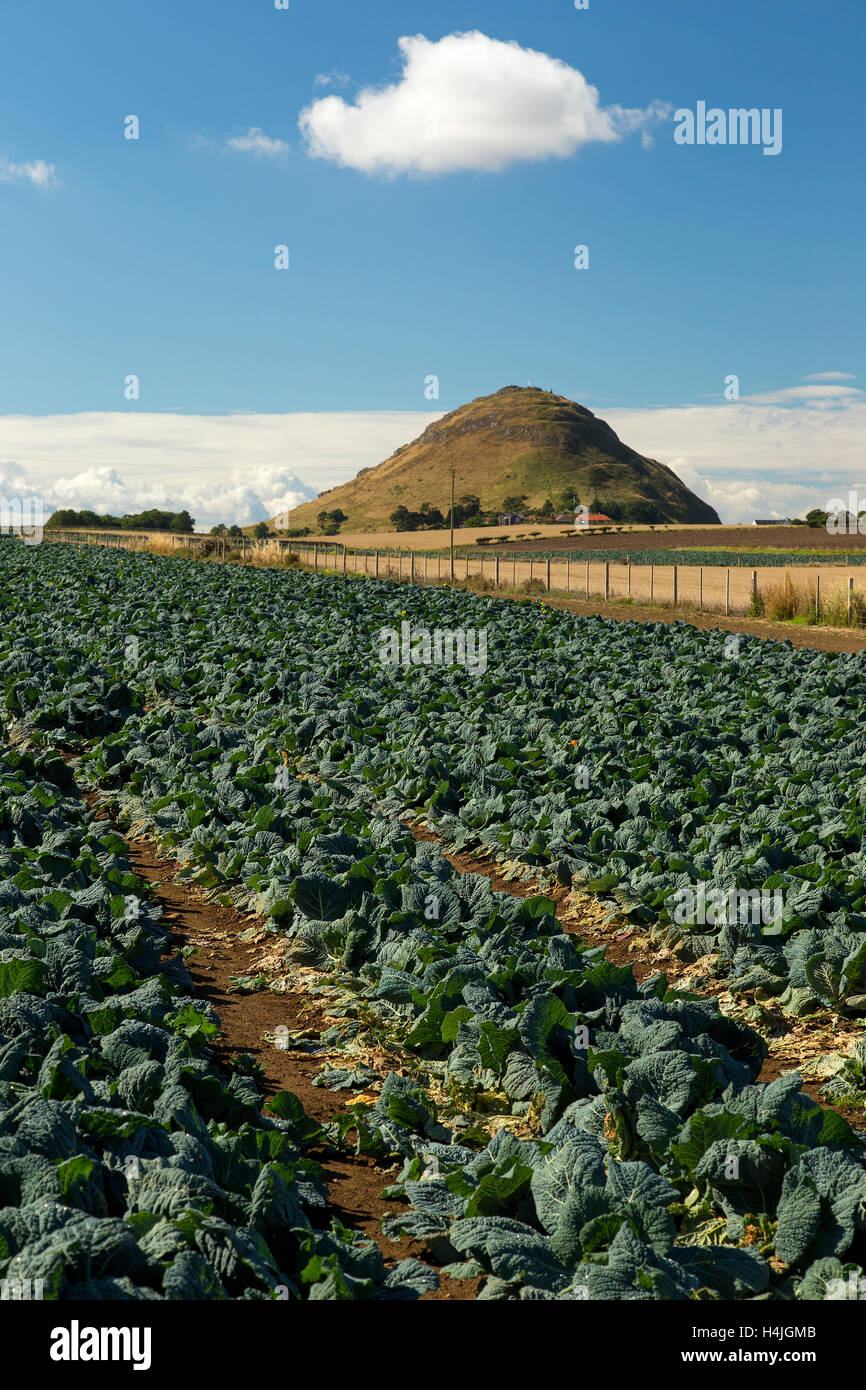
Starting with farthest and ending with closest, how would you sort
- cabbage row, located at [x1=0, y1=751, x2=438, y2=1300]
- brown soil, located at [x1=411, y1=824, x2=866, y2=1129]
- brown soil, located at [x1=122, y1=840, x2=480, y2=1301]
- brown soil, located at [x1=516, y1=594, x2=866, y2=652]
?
brown soil, located at [x1=516, y1=594, x2=866, y2=652] → brown soil, located at [x1=411, y1=824, x2=866, y2=1129] → brown soil, located at [x1=122, y1=840, x2=480, y2=1301] → cabbage row, located at [x1=0, y1=751, x2=438, y2=1300]

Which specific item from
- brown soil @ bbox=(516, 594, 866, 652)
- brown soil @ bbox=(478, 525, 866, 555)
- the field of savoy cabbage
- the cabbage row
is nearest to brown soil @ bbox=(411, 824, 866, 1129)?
the field of savoy cabbage

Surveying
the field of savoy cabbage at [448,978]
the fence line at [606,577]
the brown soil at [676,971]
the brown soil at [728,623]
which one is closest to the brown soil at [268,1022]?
the field of savoy cabbage at [448,978]

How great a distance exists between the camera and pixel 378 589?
31.0 m

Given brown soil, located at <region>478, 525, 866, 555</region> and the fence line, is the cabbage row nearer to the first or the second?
the fence line

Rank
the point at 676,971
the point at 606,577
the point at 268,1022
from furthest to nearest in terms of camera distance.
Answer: the point at 606,577, the point at 676,971, the point at 268,1022

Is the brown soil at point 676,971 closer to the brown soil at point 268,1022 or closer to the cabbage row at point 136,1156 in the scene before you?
→ the brown soil at point 268,1022

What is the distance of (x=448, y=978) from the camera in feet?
19.4

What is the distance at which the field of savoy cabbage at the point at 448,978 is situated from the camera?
3672mm

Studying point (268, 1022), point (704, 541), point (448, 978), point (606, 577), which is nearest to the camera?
point (448, 978)

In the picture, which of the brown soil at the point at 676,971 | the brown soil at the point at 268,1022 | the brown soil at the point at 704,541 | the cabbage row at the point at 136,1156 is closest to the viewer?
the cabbage row at the point at 136,1156

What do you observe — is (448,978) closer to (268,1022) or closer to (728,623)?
(268,1022)

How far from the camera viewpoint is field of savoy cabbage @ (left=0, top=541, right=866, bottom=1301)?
3.67 m

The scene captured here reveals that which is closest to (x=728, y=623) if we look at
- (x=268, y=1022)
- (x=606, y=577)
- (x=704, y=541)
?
(x=606, y=577)

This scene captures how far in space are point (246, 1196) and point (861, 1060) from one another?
3.39m
